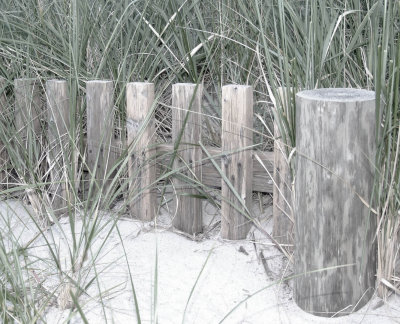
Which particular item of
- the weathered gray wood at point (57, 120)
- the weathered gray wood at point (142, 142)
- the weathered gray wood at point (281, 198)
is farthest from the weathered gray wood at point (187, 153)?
the weathered gray wood at point (57, 120)

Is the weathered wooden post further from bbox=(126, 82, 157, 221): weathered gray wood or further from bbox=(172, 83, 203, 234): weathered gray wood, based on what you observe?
bbox=(126, 82, 157, 221): weathered gray wood

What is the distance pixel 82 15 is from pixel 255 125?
0.98 metres

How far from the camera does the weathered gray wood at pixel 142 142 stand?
2811mm

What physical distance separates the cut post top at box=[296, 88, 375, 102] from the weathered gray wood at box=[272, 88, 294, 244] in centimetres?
32

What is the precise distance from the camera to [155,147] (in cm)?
287

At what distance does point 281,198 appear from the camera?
254cm

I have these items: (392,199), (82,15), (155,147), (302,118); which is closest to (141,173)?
(155,147)

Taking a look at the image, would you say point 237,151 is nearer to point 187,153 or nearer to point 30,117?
point 187,153

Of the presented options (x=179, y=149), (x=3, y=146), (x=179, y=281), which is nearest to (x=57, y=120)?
(x=3, y=146)

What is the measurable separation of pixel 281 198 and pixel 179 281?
0.52m

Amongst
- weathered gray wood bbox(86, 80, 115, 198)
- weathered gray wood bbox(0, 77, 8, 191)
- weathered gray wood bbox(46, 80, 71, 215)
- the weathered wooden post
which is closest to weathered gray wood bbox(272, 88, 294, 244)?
the weathered wooden post

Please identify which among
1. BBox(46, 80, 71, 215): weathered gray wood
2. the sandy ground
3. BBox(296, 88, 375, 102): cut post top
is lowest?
the sandy ground

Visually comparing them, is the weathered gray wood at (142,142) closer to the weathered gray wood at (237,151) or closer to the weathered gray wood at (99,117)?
the weathered gray wood at (99,117)

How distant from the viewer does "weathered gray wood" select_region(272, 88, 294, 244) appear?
248cm
